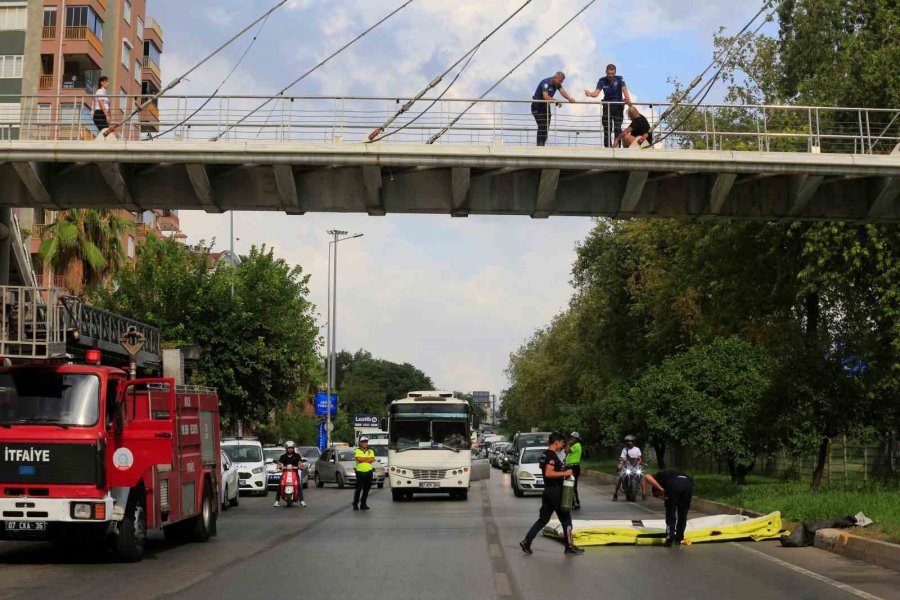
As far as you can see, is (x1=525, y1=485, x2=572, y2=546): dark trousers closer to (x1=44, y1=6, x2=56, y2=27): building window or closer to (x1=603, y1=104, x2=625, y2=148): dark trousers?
(x1=603, y1=104, x2=625, y2=148): dark trousers

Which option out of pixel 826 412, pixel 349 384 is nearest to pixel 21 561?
pixel 826 412

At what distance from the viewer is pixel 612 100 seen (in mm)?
20859

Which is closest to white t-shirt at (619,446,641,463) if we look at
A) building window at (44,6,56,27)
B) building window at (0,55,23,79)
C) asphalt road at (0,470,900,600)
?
asphalt road at (0,470,900,600)

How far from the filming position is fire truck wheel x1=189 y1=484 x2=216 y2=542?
18.4 m

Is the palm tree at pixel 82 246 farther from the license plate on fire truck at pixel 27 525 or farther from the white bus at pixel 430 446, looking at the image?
the license plate on fire truck at pixel 27 525

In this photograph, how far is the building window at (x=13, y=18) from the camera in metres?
50.3

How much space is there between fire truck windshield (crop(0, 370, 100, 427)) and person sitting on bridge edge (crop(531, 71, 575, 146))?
9.19 m

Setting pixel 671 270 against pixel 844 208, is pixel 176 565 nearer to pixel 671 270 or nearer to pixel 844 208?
pixel 844 208

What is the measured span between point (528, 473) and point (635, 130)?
16.5m

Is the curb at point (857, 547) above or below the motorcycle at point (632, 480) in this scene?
above

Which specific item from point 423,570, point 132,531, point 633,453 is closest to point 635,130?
point 423,570

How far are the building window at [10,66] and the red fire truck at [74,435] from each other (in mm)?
37688

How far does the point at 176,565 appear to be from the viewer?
48.5 ft

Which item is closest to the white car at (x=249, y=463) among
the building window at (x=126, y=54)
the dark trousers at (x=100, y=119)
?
the dark trousers at (x=100, y=119)
